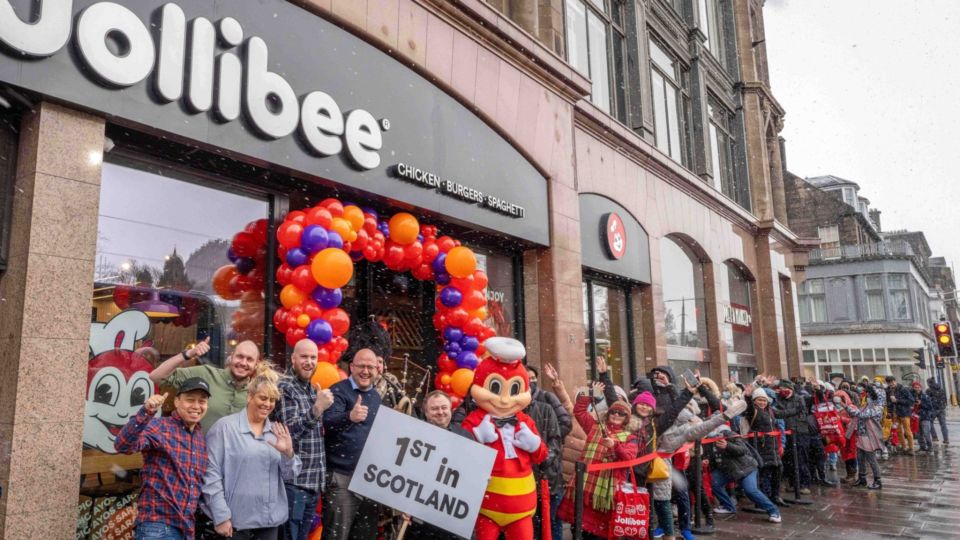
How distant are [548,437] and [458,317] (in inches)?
93.6

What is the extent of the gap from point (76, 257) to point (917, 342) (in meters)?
46.9

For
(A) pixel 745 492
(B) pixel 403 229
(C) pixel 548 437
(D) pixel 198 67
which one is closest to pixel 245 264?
(B) pixel 403 229

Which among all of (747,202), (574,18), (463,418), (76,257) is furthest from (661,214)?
(76,257)

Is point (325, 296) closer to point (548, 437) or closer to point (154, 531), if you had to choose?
point (548, 437)

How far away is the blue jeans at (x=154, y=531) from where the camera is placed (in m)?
3.68

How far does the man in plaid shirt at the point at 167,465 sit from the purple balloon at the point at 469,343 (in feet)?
13.6

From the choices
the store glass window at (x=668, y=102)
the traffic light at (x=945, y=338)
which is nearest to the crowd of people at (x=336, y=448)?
the store glass window at (x=668, y=102)

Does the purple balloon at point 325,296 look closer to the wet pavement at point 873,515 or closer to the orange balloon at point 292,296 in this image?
the orange balloon at point 292,296

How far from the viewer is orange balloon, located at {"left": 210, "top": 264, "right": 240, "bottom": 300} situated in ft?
20.9

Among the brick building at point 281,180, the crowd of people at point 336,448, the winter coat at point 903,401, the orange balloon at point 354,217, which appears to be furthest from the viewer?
the winter coat at point 903,401

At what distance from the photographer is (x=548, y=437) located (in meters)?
5.71

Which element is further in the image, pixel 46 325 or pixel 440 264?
pixel 440 264

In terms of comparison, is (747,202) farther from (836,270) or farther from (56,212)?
(836,270)

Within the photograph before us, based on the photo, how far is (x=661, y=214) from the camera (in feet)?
47.5
